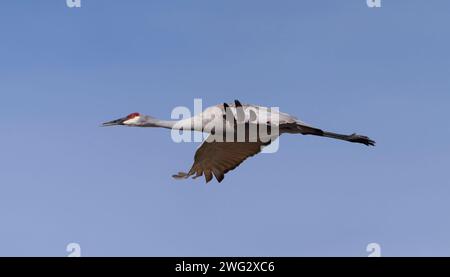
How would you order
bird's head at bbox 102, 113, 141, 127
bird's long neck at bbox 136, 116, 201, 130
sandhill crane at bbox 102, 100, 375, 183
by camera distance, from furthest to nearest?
bird's head at bbox 102, 113, 141, 127 → bird's long neck at bbox 136, 116, 201, 130 → sandhill crane at bbox 102, 100, 375, 183

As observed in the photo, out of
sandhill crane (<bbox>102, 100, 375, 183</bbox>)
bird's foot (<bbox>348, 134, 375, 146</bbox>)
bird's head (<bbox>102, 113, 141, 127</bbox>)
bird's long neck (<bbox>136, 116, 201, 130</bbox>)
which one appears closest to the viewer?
sandhill crane (<bbox>102, 100, 375, 183</bbox>)

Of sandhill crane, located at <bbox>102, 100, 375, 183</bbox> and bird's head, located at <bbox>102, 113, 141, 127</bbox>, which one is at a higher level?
bird's head, located at <bbox>102, 113, 141, 127</bbox>

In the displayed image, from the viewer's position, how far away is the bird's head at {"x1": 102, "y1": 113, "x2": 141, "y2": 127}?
110ft

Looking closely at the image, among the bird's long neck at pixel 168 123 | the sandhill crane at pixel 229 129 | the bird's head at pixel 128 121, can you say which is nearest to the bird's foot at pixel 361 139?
the sandhill crane at pixel 229 129

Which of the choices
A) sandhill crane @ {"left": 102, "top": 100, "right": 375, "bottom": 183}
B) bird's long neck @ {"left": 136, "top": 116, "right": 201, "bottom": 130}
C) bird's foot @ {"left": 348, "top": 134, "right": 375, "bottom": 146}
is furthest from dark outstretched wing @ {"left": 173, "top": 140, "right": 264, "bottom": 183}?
bird's foot @ {"left": 348, "top": 134, "right": 375, "bottom": 146}

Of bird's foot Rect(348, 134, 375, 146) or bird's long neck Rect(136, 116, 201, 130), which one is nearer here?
bird's long neck Rect(136, 116, 201, 130)

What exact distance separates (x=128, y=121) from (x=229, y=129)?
3117mm

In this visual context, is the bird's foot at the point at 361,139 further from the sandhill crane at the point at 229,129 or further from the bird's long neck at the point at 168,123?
the bird's long neck at the point at 168,123

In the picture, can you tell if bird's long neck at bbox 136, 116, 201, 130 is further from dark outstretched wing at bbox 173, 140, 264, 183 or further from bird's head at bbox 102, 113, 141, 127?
dark outstretched wing at bbox 173, 140, 264, 183

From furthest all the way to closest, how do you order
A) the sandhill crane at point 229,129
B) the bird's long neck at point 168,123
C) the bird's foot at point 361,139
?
the bird's foot at point 361,139 → the bird's long neck at point 168,123 → the sandhill crane at point 229,129

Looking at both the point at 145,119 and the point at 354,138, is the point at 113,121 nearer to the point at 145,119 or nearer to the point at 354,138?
the point at 145,119

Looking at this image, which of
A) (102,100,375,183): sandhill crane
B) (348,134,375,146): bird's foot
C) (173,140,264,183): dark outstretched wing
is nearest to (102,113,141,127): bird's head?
(102,100,375,183): sandhill crane

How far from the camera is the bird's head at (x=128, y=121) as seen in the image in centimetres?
3341

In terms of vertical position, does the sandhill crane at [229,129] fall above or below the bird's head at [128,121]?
below
